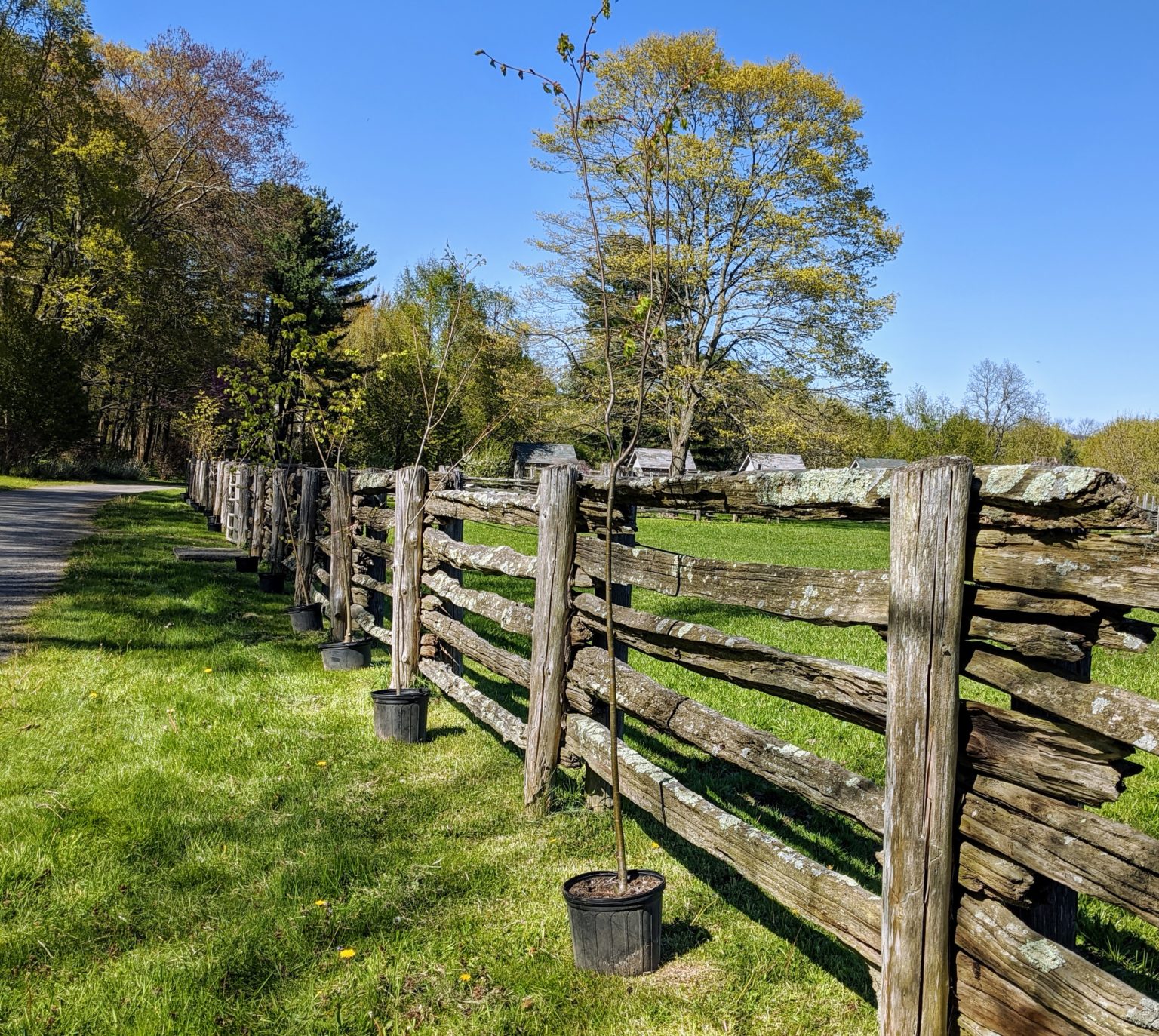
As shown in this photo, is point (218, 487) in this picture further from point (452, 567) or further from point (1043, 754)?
point (1043, 754)

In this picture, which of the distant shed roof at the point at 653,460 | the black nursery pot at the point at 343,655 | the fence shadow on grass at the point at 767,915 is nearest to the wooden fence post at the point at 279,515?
the black nursery pot at the point at 343,655

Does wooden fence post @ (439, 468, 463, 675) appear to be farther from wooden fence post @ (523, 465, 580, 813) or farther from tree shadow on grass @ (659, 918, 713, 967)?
tree shadow on grass @ (659, 918, 713, 967)

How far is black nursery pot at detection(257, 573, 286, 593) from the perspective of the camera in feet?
35.1

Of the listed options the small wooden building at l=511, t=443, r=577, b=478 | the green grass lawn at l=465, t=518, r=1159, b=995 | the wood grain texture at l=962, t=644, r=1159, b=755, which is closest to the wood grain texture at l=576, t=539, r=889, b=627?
the wood grain texture at l=962, t=644, r=1159, b=755

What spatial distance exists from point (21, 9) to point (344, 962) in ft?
108

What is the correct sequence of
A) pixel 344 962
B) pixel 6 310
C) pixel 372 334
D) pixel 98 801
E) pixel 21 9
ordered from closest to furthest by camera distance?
pixel 344 962, pixel 98 801, pixel 21 9, pixel 6 310, pixel 372 334

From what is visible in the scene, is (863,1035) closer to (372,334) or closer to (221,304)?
(221,304)

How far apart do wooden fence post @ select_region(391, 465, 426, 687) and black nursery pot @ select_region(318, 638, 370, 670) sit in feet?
3.44

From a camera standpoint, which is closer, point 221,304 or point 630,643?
point 630,643

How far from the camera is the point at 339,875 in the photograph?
143 inches

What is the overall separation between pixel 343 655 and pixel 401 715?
1.94 metres

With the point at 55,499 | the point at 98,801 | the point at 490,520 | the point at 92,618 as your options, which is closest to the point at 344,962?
the point at 98,801

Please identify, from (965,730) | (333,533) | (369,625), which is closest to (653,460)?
(333,533)

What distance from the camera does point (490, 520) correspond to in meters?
5.07
